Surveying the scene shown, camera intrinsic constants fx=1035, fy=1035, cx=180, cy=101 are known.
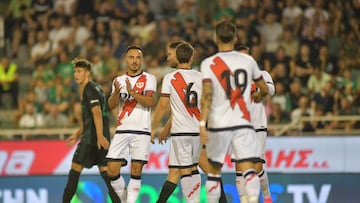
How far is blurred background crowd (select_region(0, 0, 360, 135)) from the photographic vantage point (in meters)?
19.0

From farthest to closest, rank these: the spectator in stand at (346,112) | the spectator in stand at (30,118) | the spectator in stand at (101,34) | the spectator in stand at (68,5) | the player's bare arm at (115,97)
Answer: the spectator in stand at (68,5) < the spectator in stand at (101,34) < the spectator in stand at (30,118) < the spectator in stand at (346,112) < the player's bare arm at (115,97)

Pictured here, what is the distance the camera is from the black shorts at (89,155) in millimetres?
13289

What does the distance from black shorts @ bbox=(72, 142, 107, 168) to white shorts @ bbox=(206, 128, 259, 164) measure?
2.81 meters

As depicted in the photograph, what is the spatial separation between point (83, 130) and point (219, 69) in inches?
126

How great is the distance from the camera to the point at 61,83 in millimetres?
20344

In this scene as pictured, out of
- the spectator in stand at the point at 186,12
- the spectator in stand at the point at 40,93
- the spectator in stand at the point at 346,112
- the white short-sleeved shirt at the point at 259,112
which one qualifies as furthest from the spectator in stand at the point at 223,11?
the white short-sleeved shirt at the point at 259,112

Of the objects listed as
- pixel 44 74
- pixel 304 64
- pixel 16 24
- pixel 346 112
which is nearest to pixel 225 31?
pixel 346 112

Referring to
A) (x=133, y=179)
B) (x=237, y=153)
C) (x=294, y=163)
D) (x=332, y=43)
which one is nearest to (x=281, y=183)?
(x=294, y=163)

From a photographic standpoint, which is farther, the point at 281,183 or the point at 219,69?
the point at 281,183

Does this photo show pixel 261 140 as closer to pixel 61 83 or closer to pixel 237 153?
pixel 237 153

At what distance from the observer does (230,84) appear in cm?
1080

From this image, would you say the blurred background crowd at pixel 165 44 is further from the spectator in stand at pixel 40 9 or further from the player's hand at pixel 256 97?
the player's hand at pixel 256 97

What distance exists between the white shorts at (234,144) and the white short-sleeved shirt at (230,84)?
0.08 metres

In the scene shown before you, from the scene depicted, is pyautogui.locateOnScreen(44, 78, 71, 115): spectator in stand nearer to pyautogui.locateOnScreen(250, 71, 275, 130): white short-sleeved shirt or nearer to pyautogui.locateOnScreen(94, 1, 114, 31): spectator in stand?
pyautogui.locateOnScreen(94, 1, 114, 31): spectator in stand
